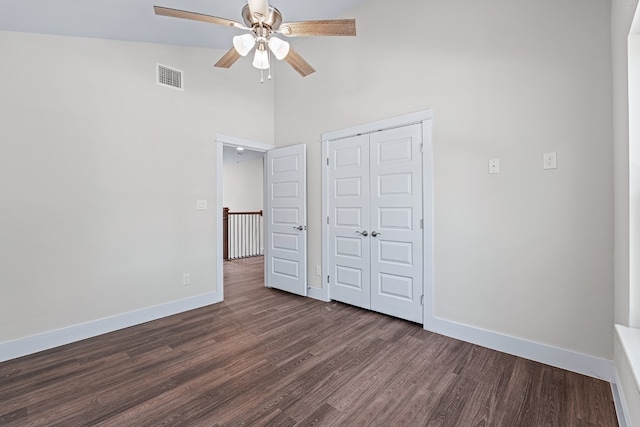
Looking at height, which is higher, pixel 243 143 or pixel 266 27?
pixel 266 27

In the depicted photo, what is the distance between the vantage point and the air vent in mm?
3170

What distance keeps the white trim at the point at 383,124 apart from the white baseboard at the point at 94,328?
2559 millimetres

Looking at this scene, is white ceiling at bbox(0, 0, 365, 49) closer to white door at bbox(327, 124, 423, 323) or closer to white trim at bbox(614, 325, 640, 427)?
white door at bbox(327, 124, 423, 323)

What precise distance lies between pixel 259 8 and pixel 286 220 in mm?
2649

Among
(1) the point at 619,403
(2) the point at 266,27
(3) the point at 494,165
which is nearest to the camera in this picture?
(1) the point at 619,403

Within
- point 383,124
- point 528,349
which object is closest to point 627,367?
point 528,349

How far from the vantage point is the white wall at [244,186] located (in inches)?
336

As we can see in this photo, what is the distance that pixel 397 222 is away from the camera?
3068mm

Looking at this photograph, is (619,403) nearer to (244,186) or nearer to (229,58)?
(229,58)

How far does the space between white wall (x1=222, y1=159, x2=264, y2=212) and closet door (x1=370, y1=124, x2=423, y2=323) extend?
5702mm

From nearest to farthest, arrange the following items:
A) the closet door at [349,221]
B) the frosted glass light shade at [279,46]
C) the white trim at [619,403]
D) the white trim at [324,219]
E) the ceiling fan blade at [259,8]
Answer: the white trim at [619,403] < the ceiling fan blade at [259,8] < the frosted glass light shade at [279,46] < the closet door at [349,221] < the white trim at [324,219]

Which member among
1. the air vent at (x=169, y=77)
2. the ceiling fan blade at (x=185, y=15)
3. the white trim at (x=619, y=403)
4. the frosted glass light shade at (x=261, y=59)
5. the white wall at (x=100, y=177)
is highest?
the air vent at (x=169, y=77)

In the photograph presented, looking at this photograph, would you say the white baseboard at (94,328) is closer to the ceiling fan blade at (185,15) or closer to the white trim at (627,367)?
the ceiling fan blade at (185,15)

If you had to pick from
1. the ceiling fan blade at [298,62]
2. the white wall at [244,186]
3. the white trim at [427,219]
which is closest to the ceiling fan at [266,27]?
the ceiling fan blade at [298,62]
